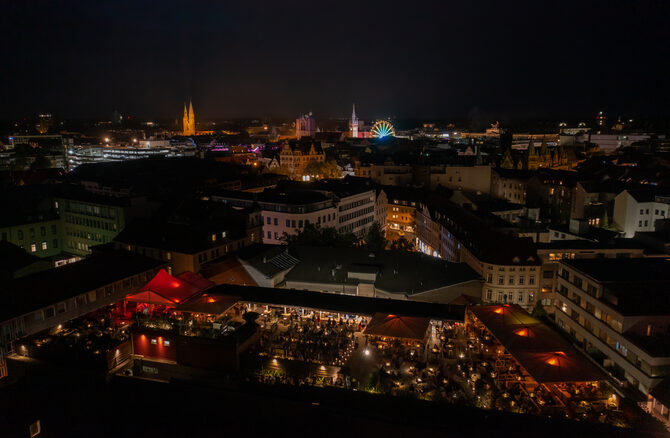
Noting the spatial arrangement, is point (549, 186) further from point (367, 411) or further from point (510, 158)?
point (367, 411)

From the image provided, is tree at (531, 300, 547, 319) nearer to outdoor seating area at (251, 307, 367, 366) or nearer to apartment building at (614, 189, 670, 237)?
outdoor seating area at (251, 307, 367, 366)

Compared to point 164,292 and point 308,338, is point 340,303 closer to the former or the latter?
point 308,338

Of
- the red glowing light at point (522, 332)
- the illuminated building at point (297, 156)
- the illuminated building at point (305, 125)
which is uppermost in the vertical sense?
the illuminated building at point (305, 125)

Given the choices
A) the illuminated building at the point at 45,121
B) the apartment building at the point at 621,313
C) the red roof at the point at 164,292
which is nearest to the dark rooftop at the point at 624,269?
the apartment building at the point at 621,313

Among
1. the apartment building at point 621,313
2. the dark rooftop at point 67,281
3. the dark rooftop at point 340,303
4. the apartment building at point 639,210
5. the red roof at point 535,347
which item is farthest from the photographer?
the apartment building at point 639,210

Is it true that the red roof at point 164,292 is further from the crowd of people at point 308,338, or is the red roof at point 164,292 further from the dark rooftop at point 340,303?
the crowd of people at point 308,338

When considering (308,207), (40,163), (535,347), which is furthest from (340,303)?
(40,163)

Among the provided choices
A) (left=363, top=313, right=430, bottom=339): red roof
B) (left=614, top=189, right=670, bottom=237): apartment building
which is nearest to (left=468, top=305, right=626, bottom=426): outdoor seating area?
(left=363, top=313, right=430, bottom=339): red roof
